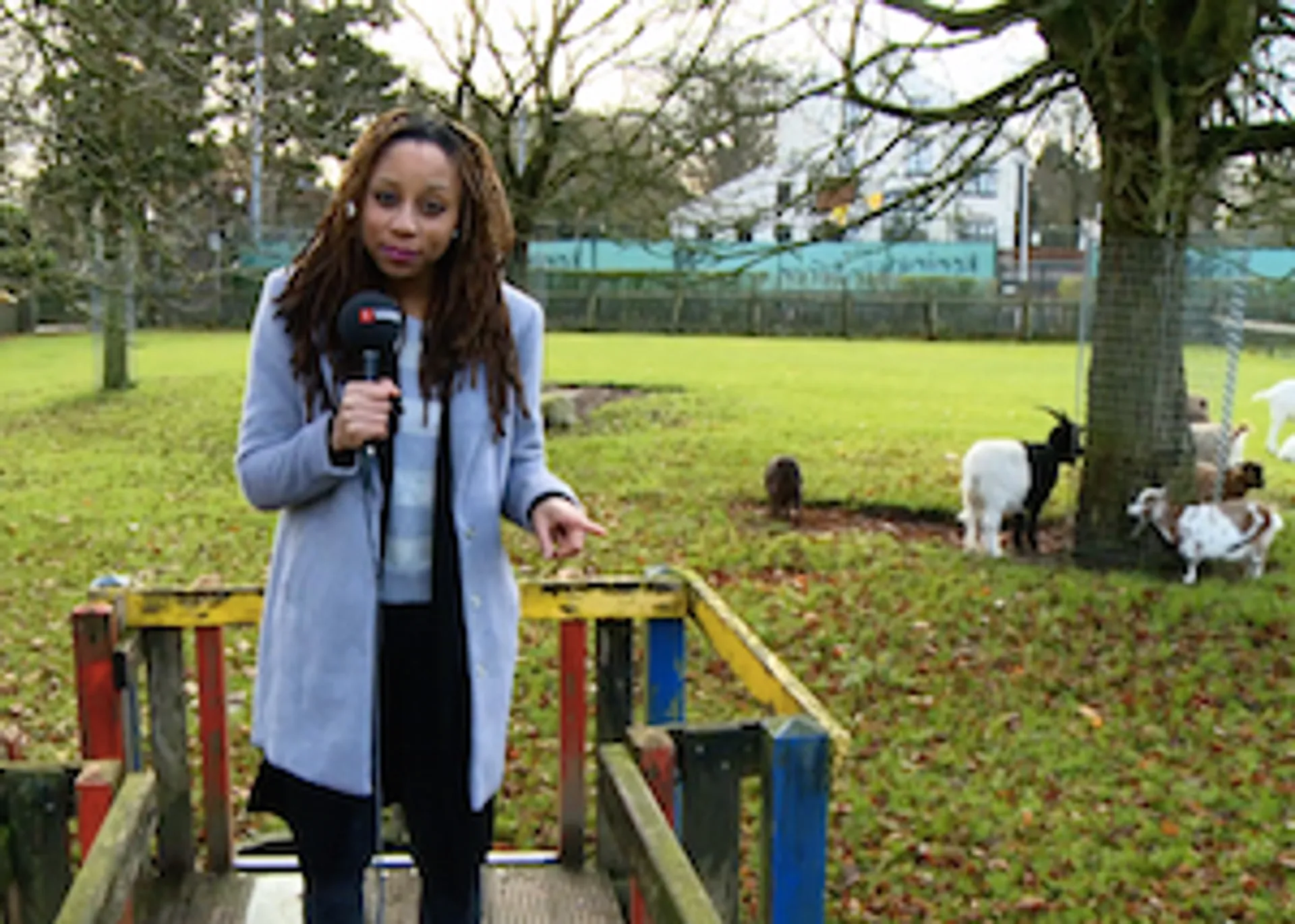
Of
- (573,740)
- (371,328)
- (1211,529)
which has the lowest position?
(573,740)

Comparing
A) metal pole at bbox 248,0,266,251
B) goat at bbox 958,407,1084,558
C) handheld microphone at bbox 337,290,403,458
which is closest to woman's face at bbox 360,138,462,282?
handheld microphone at bbox 337,290,403,458

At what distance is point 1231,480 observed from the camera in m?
8.16

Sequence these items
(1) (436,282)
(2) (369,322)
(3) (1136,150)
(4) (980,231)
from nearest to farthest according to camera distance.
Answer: (2) (369,322), (1) (436,282), (3) (1136,150), (4) (980,231)

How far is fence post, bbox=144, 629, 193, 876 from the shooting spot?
3139 mm

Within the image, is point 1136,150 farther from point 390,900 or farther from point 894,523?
point 390,900

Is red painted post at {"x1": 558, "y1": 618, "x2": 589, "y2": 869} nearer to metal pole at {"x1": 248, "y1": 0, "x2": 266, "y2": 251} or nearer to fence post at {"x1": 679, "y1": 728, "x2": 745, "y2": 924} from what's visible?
fence post at {"x1": 679, "y1": 728, "x2": 745, "y2": 924}

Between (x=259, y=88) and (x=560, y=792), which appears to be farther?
(x=259, y=88)

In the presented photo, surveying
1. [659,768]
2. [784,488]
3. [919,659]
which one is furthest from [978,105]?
[659,768]

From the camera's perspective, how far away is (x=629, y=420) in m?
14.5

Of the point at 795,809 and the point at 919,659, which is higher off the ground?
the point at 795,809

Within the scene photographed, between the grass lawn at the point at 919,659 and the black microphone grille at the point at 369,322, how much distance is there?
2.65 m

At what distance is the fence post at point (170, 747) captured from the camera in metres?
3.14

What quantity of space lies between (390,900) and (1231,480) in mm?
6741

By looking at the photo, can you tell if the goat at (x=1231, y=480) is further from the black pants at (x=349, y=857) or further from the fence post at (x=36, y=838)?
the fence post at (x=36, y=838)
